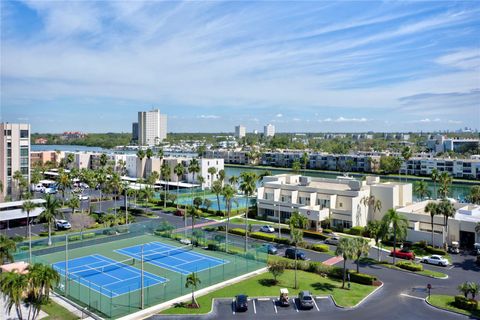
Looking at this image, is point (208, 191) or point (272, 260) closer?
point (272, 260)

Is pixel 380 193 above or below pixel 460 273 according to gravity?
above

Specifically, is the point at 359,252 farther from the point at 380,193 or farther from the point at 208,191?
the point at 208,191

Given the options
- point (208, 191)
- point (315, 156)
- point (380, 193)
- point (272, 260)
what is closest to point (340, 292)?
point (272, 260)

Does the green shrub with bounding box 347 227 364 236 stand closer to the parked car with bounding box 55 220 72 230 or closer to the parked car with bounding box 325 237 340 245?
the parked car with bounding box 325 237 340 245

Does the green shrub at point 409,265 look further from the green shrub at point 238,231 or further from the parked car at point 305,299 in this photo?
the green shrub at point 238,231

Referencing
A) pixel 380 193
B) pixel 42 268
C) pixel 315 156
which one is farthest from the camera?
pixel 315 156

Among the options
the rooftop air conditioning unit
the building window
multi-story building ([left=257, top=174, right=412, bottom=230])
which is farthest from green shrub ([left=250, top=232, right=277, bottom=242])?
the building window
